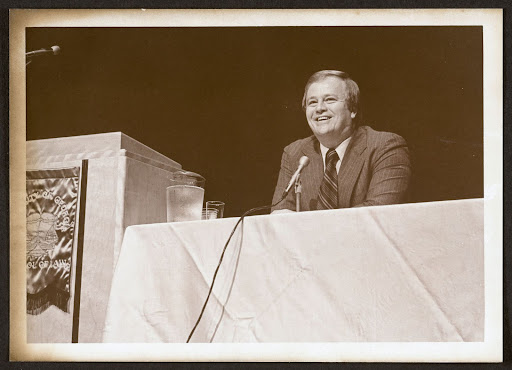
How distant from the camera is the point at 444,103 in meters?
1.08

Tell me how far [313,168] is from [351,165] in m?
0.08

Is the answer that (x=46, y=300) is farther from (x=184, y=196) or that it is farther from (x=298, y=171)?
(x=298, y=171)

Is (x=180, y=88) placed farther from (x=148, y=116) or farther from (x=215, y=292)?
(x=215, y=292)

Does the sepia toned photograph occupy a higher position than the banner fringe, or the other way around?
the sepia toned photograph

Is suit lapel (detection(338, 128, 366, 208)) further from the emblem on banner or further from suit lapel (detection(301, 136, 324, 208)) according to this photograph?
the emblem on banner

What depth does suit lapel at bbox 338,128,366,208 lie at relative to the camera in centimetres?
106

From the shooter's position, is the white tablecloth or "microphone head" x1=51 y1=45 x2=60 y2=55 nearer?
the white tablecloth

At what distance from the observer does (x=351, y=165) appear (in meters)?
1.07

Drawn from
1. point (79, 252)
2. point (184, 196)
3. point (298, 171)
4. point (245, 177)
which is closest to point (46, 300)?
point (79, 252)

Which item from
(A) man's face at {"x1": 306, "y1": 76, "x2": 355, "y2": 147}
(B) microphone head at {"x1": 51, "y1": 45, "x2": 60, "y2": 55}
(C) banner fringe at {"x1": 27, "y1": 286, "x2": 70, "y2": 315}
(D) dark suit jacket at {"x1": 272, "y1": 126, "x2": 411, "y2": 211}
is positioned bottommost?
→ (C) banner fringe at {"x1": 27, "y1": 286, "x2": 70, "y2": 315}

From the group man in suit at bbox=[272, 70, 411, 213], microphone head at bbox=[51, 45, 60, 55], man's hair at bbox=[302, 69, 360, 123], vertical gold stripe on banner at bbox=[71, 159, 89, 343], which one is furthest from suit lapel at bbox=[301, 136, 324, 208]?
microphone head at bbox=[51, 45, 60, 55]

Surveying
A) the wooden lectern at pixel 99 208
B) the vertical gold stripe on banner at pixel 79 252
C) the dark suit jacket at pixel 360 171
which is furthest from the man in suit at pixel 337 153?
the vertical gold stripe on banner at pixel 79 252

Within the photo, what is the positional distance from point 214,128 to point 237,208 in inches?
7.0
